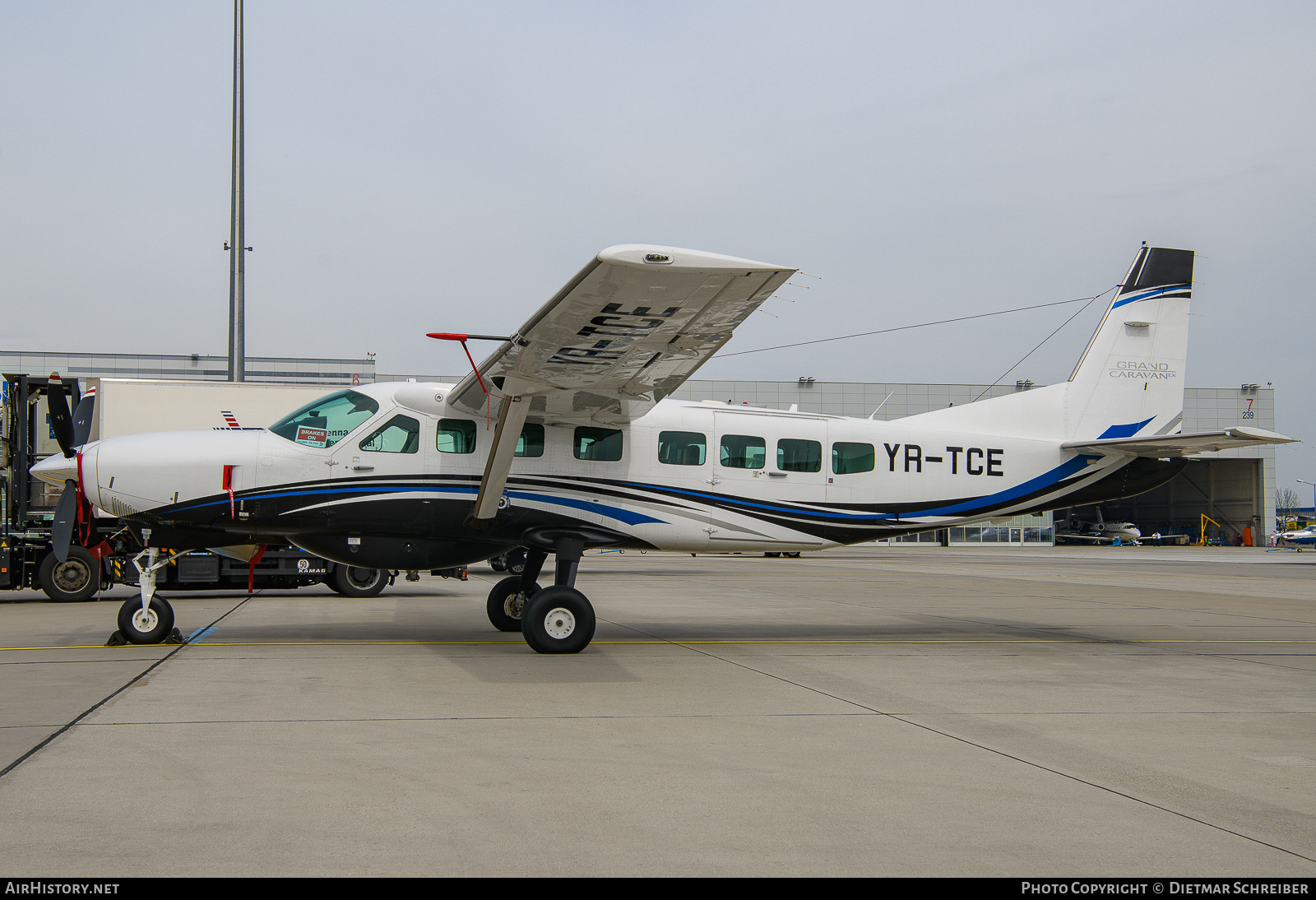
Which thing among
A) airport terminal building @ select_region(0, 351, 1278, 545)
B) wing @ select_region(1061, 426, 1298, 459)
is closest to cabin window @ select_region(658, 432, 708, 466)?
wing @ select_region(1061, 426, 1298, 459)

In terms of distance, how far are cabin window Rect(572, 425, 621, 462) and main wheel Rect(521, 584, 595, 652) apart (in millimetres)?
1726

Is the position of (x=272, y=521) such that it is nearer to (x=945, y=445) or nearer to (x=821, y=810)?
(x=821, y=810)

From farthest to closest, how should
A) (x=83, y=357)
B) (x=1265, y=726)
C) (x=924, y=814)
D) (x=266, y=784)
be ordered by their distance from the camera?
(x=83, y=357) < (x=1265, y=726) < (x=266, y=784) < (x=924, y=814)

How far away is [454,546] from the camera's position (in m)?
10.6

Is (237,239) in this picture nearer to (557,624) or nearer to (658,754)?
(557,624)

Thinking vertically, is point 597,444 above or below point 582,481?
above

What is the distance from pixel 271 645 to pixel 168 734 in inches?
178

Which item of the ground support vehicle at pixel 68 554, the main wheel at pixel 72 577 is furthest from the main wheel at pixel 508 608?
the main wheel at pixel 72 577

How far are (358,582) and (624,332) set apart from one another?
38.3 ft

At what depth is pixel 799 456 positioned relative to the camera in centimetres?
1134

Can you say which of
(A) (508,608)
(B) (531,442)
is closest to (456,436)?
Answer: (B) (531,442)

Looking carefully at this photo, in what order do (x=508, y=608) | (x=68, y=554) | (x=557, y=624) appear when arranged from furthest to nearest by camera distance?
(x=68, y=554) < (x=508, y=608) < (x=557, y=624)

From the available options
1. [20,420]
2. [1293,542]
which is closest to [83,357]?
[20,420]

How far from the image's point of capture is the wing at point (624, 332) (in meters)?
6.85
